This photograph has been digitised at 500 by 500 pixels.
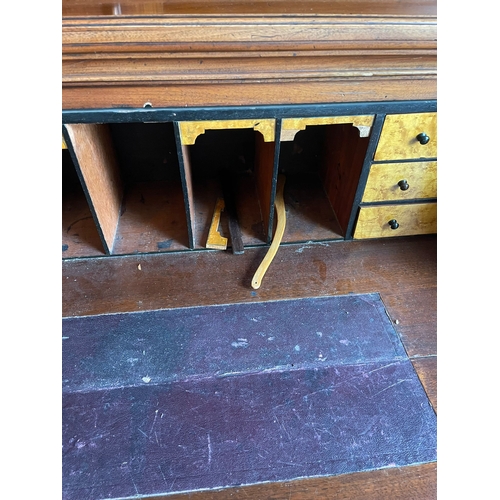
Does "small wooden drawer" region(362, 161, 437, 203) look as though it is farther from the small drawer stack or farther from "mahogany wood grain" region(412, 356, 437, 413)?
"mahogany wood grain" region(412, 356, 437, 413)

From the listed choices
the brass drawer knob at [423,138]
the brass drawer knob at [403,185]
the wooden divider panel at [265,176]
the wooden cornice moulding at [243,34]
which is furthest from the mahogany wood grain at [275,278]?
the wooden cornice moulding at [243,34]

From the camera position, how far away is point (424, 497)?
918 millimetres

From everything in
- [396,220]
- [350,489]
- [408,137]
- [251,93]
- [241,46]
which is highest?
[241,46]

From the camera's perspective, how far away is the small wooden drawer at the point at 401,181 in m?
1.25

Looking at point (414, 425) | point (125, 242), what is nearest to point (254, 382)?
point (414, 425)

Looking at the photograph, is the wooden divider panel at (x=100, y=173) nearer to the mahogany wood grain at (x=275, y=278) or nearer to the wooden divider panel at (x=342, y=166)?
the mahogany wood grain at (x=275, y=278)

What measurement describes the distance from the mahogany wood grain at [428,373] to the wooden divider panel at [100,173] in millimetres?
1010

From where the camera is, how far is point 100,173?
131 centimetres

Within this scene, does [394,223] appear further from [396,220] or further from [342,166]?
[342,166]

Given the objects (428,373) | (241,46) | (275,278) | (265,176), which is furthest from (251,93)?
(428,373)

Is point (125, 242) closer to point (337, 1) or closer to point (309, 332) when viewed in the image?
point (309, 332)

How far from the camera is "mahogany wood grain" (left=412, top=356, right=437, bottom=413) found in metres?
1.08

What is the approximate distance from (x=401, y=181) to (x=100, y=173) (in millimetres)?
933

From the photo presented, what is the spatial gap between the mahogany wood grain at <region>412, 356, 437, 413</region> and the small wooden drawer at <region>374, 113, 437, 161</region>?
1.92 ft
